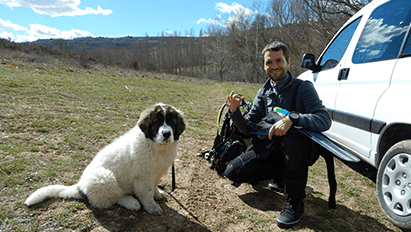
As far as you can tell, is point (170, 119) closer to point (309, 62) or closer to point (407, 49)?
point (407, 49)

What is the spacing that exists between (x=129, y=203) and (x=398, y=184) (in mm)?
3204

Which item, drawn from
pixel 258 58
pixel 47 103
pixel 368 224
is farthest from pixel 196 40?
pixel 368 224

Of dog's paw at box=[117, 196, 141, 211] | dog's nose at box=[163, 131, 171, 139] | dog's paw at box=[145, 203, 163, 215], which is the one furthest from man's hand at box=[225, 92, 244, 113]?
dog's paw at box=[117, 196, 141, 211]

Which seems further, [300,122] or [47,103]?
[47,103]

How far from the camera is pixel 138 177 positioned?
9.17 ft

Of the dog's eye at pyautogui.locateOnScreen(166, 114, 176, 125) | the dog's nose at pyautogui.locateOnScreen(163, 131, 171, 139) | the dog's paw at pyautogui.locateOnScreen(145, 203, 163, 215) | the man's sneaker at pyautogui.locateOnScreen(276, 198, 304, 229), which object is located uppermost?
the dog's eye at pyautogui.locateOnScreen(166, 114, 176, 125)

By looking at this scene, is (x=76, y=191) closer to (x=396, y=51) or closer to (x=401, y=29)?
(x=396, y=51)

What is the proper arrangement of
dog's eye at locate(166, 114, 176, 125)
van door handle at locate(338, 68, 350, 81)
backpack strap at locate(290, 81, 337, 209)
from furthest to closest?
van door handle at locate(338, 68, 350, 81), dog's eye at locate(166, 114, 176, 125), backpack strap at locate(290, 81, 337, 209)

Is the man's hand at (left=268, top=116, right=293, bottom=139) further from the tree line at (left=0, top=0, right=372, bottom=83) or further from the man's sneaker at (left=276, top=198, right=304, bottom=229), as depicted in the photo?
the tree line at (left=0, top=0, right=372, bottom=83)

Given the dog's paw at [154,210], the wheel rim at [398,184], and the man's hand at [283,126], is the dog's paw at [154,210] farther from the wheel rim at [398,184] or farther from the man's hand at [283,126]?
the wheel rim at [398,184]

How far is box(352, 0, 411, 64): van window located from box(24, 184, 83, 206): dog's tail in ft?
14.3

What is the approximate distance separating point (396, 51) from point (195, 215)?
330cm

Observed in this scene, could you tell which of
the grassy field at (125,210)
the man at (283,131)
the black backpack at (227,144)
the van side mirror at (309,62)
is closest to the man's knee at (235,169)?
the man at (283,131)

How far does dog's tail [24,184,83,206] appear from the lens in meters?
2.56
